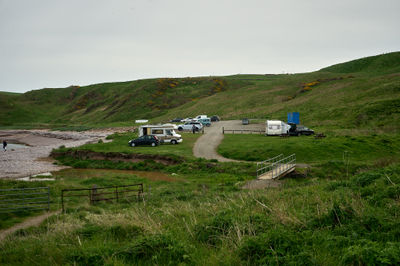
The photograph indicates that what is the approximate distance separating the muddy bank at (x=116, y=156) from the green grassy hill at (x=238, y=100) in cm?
2819

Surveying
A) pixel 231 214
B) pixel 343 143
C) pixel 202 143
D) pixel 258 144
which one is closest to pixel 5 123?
pixel 202 143

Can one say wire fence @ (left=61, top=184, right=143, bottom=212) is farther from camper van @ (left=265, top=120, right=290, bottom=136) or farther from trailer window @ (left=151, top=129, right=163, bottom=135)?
camper van @ (left=265, top=120, right=290, bottom=136)

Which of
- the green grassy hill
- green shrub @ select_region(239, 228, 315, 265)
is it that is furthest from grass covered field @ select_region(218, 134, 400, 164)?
green shrub @ select_region(239, 228, 315, 265)

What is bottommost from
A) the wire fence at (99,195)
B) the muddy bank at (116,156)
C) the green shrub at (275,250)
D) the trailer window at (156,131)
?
the wire fence at (99,195)

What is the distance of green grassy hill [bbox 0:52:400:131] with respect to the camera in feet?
169

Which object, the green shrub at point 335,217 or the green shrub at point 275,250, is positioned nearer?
the green shrub at point 275,250

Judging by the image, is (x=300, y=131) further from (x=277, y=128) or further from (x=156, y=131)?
(x=156, y=131)

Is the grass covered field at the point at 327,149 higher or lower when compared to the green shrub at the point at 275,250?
lower

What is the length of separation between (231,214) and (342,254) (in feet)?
9.28

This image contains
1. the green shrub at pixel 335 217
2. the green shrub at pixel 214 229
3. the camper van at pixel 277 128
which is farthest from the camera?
the camper van at pixel 277 128

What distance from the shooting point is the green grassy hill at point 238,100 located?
5166cm

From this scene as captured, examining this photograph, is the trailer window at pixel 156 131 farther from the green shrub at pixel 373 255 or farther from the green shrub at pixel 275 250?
the green shrub at pixel 373 255

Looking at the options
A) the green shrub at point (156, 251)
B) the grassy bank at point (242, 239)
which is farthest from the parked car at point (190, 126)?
the green shrub at point (156, 251)

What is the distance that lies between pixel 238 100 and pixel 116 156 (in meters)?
64.6
